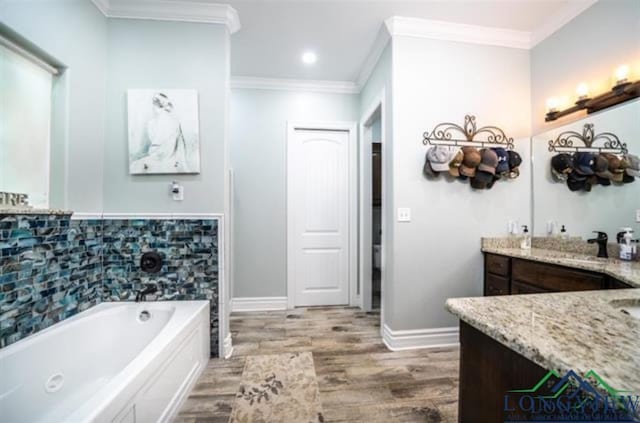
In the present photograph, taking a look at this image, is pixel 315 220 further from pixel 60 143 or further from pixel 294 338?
pixel 60 143

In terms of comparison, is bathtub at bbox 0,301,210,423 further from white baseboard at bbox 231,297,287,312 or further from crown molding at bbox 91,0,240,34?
crown molding at bbox 91,0,240,34

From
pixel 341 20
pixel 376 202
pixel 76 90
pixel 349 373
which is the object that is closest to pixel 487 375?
pixel 349 373

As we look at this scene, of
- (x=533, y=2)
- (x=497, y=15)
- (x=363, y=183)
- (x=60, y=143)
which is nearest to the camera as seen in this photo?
(x=60, y=143)

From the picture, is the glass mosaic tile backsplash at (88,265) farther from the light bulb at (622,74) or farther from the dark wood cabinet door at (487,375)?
the light bulb at (622,74)

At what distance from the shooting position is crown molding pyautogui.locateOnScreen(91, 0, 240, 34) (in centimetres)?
209

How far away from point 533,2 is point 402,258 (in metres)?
2.21

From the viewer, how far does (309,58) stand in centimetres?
277

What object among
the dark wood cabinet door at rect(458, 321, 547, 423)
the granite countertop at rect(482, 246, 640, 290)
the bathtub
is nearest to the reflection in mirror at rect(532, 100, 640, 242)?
the granite countertop at rect(482, 246, 640, 290)

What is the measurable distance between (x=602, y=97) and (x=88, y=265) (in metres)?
3.87

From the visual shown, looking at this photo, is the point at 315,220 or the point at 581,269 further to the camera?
the point at 315,220

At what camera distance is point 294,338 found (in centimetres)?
246

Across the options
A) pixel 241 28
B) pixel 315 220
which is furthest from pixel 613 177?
pixel 241 28

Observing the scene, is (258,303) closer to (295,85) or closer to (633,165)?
(295,85)

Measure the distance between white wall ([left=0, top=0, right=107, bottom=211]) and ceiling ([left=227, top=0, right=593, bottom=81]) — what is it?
103cm
